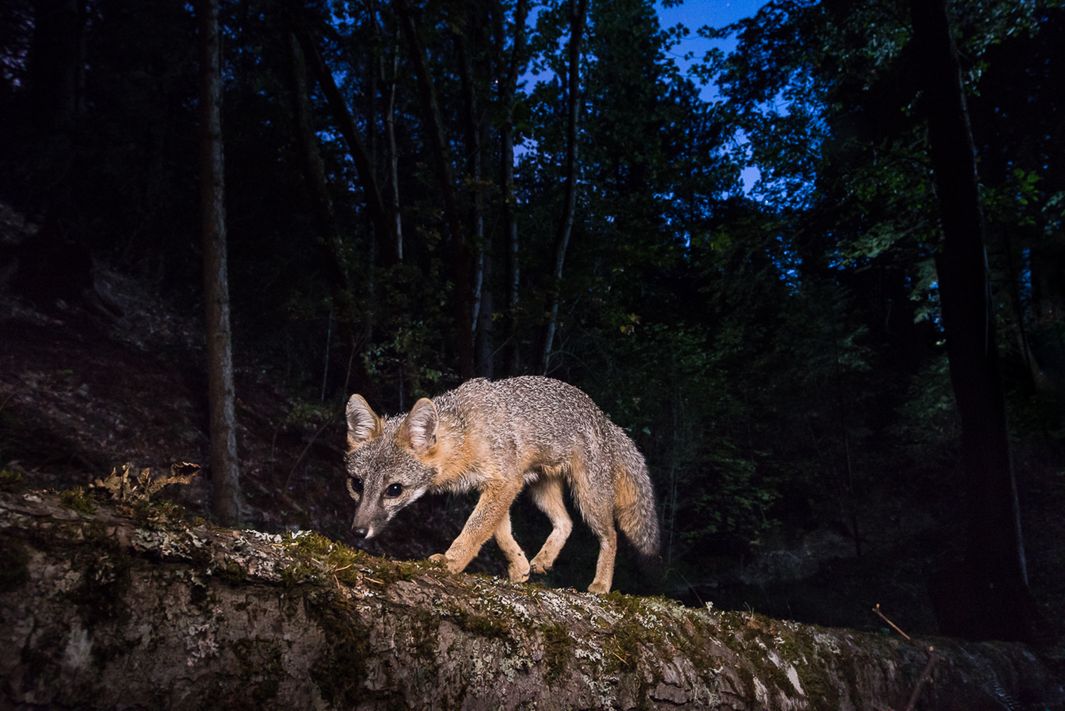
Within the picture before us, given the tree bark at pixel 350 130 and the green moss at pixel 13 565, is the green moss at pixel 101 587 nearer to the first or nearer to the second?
the green moss at pixel 13 565

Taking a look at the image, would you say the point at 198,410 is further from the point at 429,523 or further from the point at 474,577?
the point at 474,577

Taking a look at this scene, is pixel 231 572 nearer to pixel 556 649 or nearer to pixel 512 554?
pixel 556 649

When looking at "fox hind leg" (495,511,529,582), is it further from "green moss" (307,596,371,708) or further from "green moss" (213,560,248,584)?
"green moss" (213,560,248,584)

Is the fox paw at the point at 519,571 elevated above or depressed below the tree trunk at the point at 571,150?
below

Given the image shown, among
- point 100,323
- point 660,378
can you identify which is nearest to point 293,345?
point 100,323

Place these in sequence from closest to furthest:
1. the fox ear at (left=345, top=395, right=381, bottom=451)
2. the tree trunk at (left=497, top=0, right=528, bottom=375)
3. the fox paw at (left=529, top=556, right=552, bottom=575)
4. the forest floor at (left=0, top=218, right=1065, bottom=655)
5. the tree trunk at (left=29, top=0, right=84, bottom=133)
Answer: the fox ear at (left=345, top=395, right=381, bottom=451) < the fox paw at (left=529, top=556, right=552, bottom=575) < the forest floor at (left=0, top=218, right=1065, bottom=655) < the tree trunk at (left=497, top=0, right=528, bottom=375) < the tree trunk at (left=29, top=0, right=84, bottom=133)

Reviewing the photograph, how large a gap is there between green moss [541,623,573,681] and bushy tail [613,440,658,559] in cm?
364

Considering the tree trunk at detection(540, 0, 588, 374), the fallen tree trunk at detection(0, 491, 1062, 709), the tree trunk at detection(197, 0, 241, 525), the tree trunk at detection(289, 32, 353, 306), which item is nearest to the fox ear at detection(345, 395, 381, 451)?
the fallen tree trunk at detection(0, 491, 1062, 709)

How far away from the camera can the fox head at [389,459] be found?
4.25 metres

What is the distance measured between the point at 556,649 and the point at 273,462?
9635 mm

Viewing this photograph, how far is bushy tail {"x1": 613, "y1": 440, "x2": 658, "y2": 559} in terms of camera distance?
5637mm

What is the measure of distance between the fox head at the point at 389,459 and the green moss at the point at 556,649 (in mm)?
2372

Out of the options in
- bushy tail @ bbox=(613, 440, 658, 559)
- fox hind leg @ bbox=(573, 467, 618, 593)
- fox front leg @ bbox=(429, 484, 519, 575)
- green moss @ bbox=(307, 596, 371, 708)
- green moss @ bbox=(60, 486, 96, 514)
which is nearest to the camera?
green moss @ bbox=(60, 486, 96, 514)

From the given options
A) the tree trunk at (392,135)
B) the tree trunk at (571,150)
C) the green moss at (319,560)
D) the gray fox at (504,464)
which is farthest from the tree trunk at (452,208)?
the green moss at (319,560)
